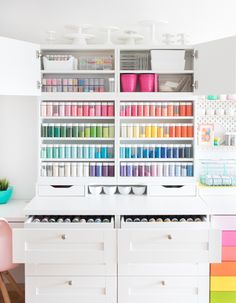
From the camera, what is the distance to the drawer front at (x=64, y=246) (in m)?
2.67

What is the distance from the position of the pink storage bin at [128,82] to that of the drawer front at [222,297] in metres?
1.58

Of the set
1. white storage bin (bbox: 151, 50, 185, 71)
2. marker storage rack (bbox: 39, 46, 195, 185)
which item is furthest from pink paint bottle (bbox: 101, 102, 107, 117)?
white storage bin (bbox: 151, 50, 185, 71)

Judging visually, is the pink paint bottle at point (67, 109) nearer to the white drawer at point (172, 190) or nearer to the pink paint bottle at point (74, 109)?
the pink paint bottle at point (74, 109)

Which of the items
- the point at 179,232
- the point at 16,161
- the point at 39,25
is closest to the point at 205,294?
the point at 179,232

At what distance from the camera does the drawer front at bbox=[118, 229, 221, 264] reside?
2.66 m

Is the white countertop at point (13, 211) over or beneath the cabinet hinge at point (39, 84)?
beneath

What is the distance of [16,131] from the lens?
12.5 ft

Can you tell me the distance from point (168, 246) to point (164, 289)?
0.44 meters

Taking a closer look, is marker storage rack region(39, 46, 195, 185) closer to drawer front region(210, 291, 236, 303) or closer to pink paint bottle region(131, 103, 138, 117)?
pink paint bottle region(131, 103, 138, 117)

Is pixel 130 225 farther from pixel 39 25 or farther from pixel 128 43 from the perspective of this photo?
pixel 39 25

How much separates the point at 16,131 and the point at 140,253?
5.51 feet

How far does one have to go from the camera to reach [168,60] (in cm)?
344

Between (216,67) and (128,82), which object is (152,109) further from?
(216,67)

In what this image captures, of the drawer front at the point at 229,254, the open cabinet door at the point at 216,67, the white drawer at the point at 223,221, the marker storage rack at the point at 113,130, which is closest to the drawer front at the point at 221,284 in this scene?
the drawer front at the point at 229,254
